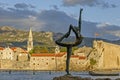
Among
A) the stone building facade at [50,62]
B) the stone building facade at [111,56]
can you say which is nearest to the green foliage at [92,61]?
the stone building facade at [50,62]

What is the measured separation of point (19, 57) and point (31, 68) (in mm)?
11957

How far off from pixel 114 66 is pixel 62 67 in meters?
23.0

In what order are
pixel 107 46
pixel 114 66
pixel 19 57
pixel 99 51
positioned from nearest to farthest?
pixel 107 46, pixel 114 66, pixel 99 51, pixel 19 57

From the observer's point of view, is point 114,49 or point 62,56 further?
point 62,56

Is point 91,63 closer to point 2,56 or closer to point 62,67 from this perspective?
point 62,67

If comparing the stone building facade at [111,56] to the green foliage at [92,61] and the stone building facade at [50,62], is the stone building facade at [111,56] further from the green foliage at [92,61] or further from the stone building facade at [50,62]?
the stone building facade at [50,62]

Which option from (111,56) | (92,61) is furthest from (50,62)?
(111,56)

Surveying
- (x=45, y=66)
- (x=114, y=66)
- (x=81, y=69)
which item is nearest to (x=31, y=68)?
(x=45, y=66)

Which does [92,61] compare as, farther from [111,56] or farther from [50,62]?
[111,56]

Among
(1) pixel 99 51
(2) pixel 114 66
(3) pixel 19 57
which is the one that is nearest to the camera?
(2) pixel 114 66

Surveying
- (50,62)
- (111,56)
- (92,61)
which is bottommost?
(50,62)

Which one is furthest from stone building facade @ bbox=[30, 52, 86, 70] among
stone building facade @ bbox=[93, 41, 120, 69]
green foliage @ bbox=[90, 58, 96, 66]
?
stone building facade @ bbox=[93, 41, 120, 69]

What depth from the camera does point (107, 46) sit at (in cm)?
12262

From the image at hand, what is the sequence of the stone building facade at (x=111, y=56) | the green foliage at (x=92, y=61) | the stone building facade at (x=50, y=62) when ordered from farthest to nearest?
the green foliage at (x=92, y=61) → the stone building facade at (x=50, y=62) → the stone building facade at (x=111, y=56)
